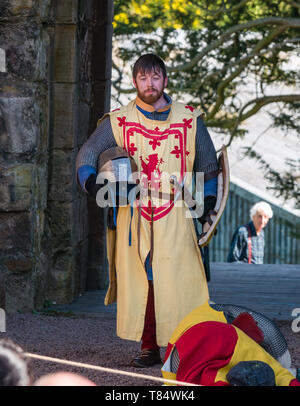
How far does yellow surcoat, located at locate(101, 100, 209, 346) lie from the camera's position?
14.1 feet

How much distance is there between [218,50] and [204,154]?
7155 mm

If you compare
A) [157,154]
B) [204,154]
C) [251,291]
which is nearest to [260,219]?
→ [251,291]

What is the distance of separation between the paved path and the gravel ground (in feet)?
0.87

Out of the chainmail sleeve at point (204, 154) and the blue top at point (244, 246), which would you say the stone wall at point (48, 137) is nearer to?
the chainmail sleeve at point (204, 154)

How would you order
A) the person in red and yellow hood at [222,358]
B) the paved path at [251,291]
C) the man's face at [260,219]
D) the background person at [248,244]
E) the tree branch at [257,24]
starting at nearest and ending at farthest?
the person in red and yellow hood at [222,358], the paved path at [251,291], the man's face at [260,219], the background person at [248,244], the tree branch at [257,24]

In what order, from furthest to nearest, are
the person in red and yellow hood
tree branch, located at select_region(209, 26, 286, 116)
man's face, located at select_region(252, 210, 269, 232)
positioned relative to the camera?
tree branch, located at select_region(209, 26, 286, 116) → man's face, located at select_region(252, 210, 269, 232) → the person in red and yellow hood

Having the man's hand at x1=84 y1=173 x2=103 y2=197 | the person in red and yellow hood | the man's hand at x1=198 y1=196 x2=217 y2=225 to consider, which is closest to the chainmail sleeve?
the man's hand at x1=198 y1=196 x2=217 y2=225

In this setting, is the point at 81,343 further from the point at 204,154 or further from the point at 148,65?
the point at 148,65

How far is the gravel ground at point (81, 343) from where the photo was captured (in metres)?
4.22

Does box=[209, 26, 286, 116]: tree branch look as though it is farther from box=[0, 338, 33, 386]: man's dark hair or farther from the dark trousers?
box=[0, 338, 33, 386]: man's dark hair

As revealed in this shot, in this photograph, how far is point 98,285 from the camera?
6727 mm

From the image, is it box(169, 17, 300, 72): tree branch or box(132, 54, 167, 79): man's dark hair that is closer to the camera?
box(132, 54, 167, 79): man's dark hair

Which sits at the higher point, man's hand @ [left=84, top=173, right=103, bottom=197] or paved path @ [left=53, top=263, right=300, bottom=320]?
man's hand @ [left=84, top=173, right=103, bottom=197]

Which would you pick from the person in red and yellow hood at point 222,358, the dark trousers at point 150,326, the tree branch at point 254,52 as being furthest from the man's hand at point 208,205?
the tree branch at point 254,52
